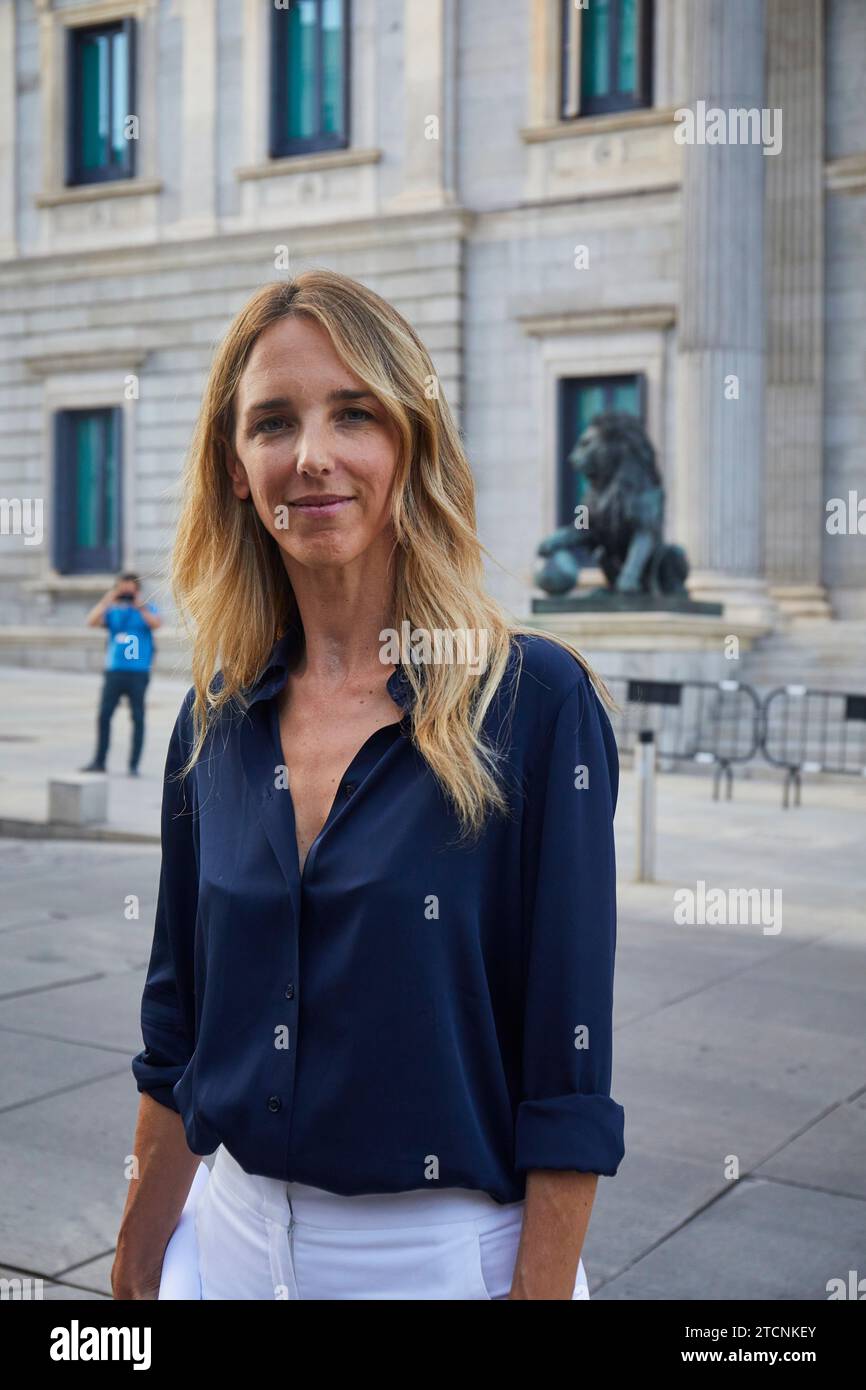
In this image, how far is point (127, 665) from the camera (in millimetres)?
15234

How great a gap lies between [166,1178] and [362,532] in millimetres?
879

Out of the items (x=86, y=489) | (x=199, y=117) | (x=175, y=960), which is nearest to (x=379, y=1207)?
(x=175, y=960)

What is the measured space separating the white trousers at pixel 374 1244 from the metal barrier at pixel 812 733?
14.8 m

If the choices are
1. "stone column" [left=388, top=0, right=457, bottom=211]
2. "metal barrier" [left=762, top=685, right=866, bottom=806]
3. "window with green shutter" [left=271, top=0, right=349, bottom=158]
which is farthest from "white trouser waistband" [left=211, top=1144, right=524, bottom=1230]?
"window with green shutter" [left=271, top=0, right=349, bottom=158]

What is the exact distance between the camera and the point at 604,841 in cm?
188

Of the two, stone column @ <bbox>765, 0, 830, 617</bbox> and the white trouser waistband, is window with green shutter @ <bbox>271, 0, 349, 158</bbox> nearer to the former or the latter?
stone column @ <bbox>765, 0, 830, 617</bbox>

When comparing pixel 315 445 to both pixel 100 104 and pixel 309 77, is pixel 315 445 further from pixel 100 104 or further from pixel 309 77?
pixel 100 104

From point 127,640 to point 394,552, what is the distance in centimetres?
1351

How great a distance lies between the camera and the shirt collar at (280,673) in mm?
1957

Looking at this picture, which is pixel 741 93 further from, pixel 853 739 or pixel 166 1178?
pixel 166 1178

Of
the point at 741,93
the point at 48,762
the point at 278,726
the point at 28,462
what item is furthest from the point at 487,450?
the point at 278,726

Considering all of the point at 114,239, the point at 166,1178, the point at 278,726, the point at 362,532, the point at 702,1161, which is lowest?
the point at 702,1161

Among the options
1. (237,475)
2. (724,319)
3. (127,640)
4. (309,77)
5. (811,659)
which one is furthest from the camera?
(309,77)

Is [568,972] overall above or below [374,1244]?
above
